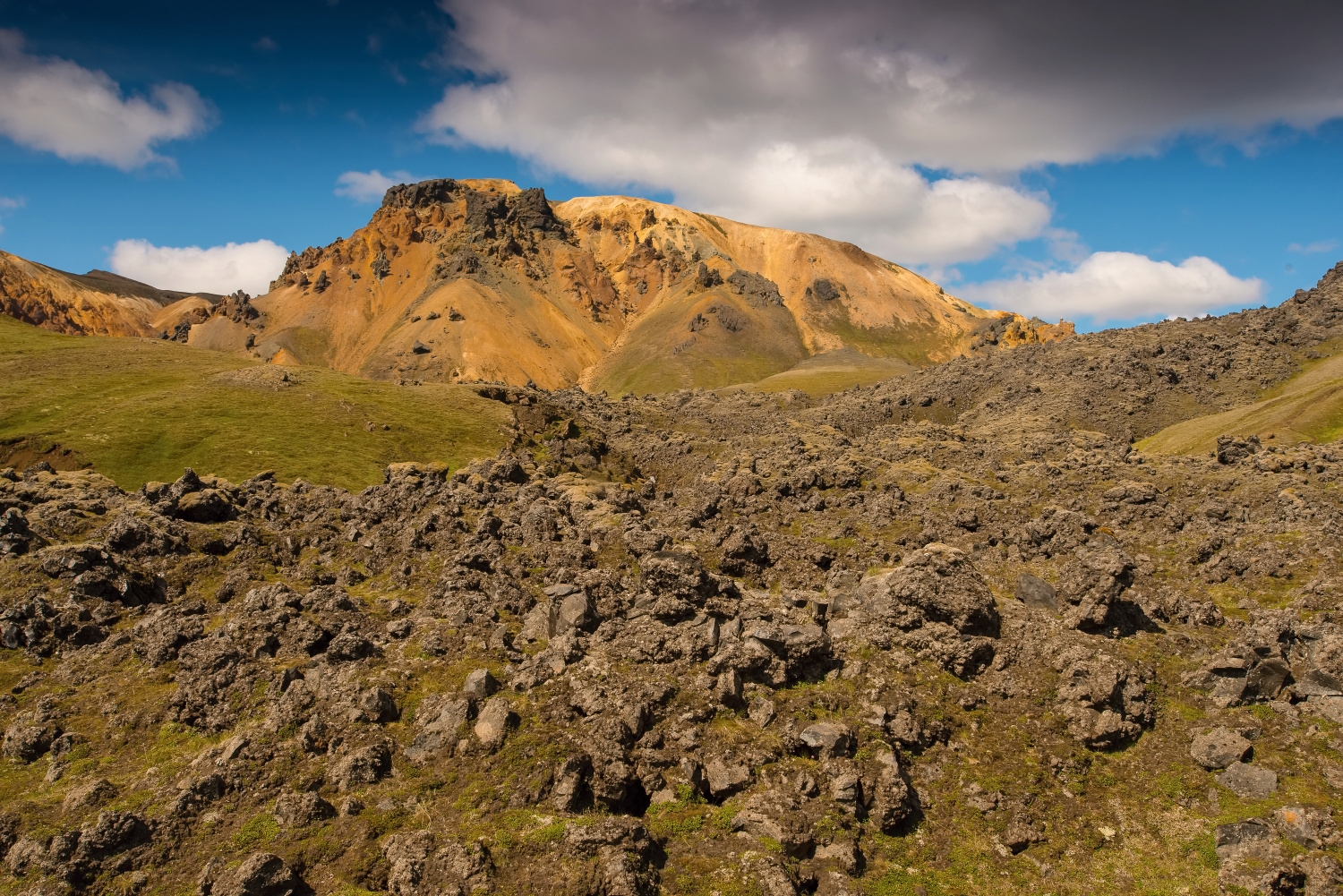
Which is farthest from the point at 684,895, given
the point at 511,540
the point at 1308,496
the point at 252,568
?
the point at 1308,496

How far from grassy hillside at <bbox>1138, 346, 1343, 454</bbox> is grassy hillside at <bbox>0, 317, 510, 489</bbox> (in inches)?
3312

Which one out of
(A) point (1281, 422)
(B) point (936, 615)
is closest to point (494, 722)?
(B) point (936, 615)

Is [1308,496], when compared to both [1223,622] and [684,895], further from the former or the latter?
[684,895]

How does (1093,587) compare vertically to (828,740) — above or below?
above

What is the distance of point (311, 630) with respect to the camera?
26.6 m

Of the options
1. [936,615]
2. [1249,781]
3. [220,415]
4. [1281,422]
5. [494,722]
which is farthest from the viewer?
[220,415]

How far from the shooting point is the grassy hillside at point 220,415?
71688mm

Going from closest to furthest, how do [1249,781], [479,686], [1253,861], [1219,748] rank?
[1253,861]
[1249,781]
[1219,748]
[479,686]

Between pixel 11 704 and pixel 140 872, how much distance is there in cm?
1189

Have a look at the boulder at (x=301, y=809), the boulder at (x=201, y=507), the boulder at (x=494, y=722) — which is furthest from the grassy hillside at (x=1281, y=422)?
the boulder at (x=201, y=507)

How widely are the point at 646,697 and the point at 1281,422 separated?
81220 millimetres

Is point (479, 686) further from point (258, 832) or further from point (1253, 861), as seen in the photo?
point (1253, 861)

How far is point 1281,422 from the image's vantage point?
69250 mm

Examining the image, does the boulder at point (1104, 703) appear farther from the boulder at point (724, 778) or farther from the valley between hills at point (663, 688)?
the boulder at point (724, 778)
